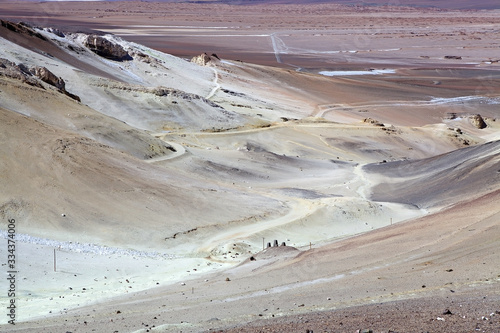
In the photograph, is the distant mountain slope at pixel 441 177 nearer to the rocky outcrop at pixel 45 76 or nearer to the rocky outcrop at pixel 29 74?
the rocky outcrop at pixel 29 74

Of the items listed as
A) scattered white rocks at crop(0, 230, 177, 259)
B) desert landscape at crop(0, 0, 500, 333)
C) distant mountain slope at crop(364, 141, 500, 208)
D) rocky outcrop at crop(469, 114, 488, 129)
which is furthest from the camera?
rocky outcrop at crop(469, 114, 488, 129)

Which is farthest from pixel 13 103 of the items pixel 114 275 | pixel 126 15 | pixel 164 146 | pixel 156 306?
pixel 126 15

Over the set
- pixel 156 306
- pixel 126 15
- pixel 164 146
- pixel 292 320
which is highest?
pixel 126 15

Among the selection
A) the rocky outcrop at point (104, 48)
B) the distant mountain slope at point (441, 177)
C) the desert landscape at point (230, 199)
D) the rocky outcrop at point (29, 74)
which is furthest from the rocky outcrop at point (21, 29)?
the distant mountain slope at point (441, 177)

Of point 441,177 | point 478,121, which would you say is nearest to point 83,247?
point 441,177

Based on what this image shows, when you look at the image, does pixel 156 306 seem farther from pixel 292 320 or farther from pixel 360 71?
pixel 360 71

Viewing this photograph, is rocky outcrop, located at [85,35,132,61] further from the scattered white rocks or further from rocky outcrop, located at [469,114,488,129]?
the scattered white rocks

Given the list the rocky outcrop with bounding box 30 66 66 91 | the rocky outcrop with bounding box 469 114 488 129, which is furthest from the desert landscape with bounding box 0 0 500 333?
the rocky outcrop with bounding box 469 114 488 129
